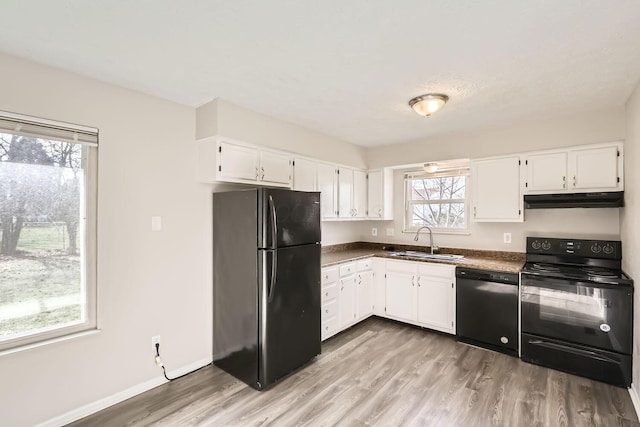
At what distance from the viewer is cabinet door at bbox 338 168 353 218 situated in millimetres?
4082

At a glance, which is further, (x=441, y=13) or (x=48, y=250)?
(x=48, y=250)

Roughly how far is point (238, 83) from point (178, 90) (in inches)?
20.8

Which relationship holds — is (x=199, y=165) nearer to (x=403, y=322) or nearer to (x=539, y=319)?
(x=403, y=322)

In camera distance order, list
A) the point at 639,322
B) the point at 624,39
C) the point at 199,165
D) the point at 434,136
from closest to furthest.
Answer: the point at 624,39, the point at 639,322, the point at 199,165, the point at 434,136

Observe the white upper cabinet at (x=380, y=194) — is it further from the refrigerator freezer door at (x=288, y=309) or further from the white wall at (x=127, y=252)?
the white wall at (x=127, y=252)

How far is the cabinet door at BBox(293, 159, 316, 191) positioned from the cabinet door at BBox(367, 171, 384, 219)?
49.0 inches

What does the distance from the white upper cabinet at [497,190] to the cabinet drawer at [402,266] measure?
3.00ft

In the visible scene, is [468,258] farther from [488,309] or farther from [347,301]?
[347,301]

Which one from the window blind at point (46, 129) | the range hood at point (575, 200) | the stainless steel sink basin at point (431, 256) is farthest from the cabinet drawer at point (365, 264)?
the window blind at point (46, 129)

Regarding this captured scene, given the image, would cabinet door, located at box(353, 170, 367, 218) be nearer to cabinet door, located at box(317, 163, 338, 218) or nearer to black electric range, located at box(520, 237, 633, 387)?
cabinet door, located at box(317, 163, 338, 218)

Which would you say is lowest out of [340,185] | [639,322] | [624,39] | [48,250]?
[639,322]

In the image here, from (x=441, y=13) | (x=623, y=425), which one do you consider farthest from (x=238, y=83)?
(x=623, y=425)

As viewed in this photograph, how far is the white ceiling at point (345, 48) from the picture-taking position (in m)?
1.52

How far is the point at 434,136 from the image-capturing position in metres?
3.99
